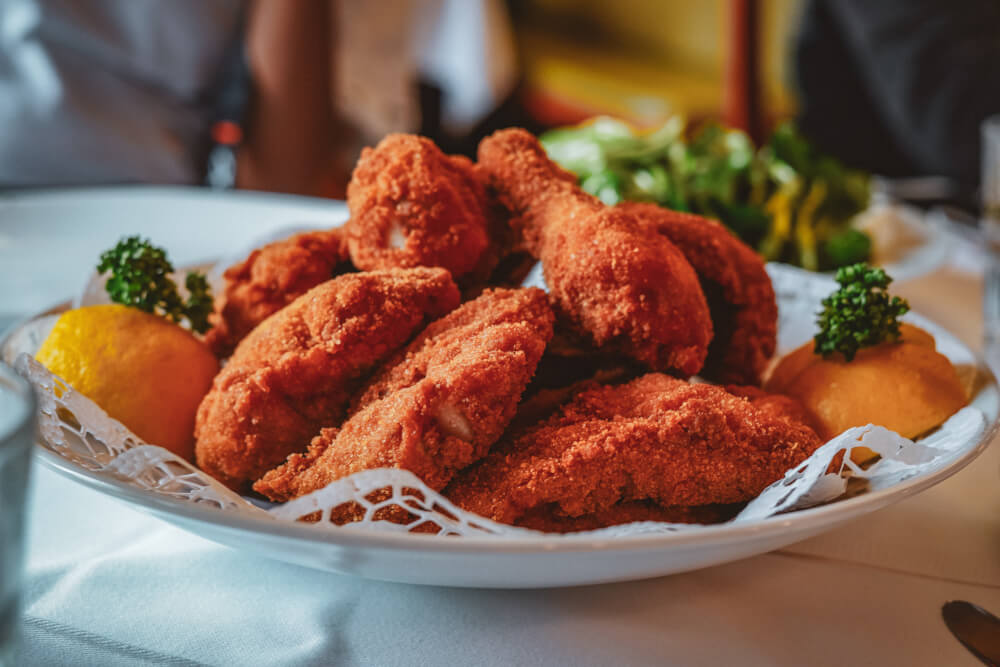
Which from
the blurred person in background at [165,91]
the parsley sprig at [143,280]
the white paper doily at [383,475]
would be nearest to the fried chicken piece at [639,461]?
the white paper doily at [383,475]

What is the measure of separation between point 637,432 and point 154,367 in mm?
509

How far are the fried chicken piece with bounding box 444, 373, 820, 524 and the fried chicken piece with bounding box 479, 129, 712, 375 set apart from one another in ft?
0.24

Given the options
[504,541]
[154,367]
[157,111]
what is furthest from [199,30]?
[504,541]

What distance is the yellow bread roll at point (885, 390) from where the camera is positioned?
0.88 m

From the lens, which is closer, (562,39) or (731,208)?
(731,208)

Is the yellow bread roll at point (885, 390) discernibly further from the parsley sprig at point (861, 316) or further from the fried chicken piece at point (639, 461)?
the fried chicken piece at point (639, 461)

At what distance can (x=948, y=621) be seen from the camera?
0.74m

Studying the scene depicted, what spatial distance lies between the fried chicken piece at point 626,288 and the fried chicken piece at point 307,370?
0.42 ft

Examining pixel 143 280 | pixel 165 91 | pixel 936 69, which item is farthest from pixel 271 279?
pixel 936 69

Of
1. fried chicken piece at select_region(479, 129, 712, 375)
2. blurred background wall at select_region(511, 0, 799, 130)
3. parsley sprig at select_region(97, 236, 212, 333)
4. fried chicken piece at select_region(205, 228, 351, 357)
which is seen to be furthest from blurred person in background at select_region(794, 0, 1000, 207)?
parsley sprig at select_region(97, 236, 212, 333)

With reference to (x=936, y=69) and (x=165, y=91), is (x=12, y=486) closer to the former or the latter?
(x=165, y=91)

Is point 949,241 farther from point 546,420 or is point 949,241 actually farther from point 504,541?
point 504,541

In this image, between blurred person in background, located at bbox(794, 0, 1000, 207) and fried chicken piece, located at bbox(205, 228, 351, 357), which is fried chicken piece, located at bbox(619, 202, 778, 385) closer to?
fried chicken piece, located at bbox(205, 228, 351, 357)

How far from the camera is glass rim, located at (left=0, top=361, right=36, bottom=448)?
42cm
